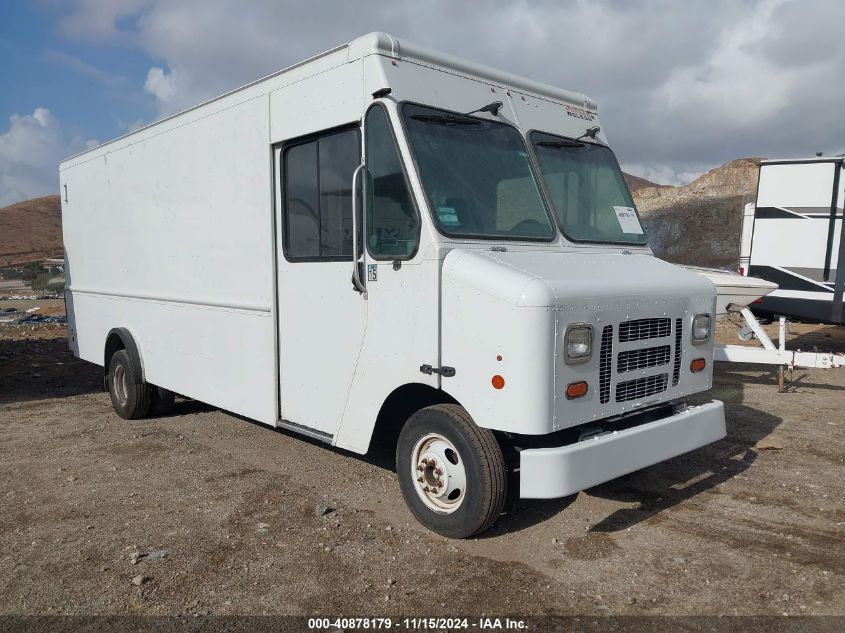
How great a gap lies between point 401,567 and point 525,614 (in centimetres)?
81

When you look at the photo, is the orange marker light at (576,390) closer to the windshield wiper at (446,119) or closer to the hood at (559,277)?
the hood at (559,277)

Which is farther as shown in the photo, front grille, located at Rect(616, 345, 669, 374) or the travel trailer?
the travel trailer

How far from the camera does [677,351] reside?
4.54m

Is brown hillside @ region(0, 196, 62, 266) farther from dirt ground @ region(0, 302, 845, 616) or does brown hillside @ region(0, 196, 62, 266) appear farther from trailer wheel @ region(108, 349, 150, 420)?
dirt ground @ region(0, 302, 845, 616)

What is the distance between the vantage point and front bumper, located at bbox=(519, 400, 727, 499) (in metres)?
3.61

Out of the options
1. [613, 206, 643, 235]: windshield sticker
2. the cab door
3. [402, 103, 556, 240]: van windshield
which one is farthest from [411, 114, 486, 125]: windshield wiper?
[613, 206, 643, 235]: windshield sticker

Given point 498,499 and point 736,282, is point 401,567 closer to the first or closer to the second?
point 498,499

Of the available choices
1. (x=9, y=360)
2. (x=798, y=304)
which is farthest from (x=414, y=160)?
(x=9, y=360)

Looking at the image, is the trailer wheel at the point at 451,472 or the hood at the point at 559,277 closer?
the hood at the point at 559,277

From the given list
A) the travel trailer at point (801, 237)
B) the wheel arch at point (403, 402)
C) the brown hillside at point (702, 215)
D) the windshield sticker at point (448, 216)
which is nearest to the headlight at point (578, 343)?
the wheel arch at point (403, 402)

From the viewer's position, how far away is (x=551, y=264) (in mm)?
4109

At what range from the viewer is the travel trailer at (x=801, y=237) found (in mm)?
9953

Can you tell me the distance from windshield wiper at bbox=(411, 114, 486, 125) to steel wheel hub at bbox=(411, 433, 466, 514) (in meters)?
2.00

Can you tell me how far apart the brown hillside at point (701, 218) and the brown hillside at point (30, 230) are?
5774 cm
